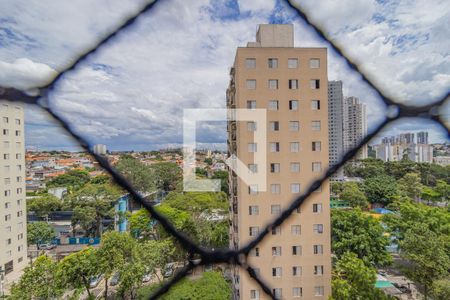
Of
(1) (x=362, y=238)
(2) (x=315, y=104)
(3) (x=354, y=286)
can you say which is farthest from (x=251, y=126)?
(1) (x=362, y=238)

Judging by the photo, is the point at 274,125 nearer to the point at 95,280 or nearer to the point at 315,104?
the point at 315,104

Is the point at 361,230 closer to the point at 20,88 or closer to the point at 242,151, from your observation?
the point at 242,151

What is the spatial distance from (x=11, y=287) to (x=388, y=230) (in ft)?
13.9

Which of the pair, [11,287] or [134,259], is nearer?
[11,287]

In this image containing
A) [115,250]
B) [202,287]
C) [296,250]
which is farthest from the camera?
Answer: [115,250]

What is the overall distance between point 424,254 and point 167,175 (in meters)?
2.97

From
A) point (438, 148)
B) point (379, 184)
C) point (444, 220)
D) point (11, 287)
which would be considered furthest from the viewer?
point (444, 220)

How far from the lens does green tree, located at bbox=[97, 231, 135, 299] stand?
1.85 m

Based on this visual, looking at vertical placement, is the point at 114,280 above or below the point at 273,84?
below

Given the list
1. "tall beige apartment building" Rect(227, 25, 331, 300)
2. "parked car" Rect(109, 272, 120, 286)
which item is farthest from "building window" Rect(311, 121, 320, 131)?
"parked car" Rect(109, 272, 120, 286)

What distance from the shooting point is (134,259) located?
1.84 m

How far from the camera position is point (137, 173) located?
36 cm

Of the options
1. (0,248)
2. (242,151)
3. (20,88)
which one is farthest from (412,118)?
(0,248)

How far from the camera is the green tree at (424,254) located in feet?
5.72
